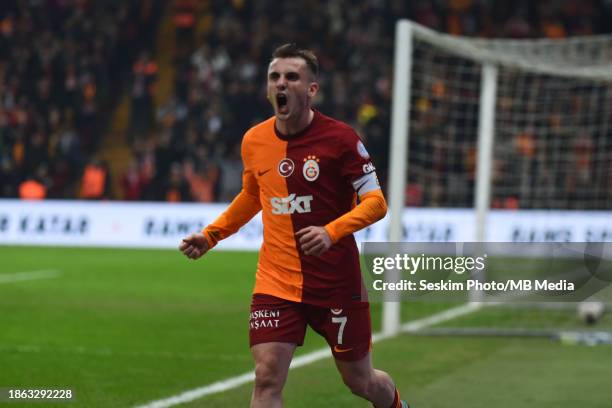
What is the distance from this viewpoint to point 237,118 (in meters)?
25.0

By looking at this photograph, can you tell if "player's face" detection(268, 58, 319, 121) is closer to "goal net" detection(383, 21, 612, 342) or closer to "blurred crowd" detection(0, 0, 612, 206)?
"goal net" detection(383, 21, 612, 342)

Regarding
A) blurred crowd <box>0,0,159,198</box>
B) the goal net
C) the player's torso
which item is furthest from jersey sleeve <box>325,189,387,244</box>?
blurred crowd <box>0,0,159,198</box>

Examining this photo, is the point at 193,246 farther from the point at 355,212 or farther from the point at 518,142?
the point at 518,142

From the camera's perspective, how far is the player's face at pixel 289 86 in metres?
5.21

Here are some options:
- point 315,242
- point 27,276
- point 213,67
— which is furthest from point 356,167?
point 213,67

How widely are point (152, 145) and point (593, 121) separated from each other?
1019cm

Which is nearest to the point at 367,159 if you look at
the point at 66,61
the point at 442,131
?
the point at 442,131

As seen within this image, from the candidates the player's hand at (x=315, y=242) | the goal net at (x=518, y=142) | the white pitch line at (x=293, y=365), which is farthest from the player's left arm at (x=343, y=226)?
the goal net at (x=518, y=142)

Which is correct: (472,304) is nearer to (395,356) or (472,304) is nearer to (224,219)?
(395,356)

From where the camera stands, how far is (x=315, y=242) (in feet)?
16.1

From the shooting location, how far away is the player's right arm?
218 inches

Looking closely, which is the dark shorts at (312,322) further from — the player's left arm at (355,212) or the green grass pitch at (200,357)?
the green grass pitch at (200,357)

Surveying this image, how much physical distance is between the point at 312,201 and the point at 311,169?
149 mm

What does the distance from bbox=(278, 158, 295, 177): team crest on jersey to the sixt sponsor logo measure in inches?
4.1
